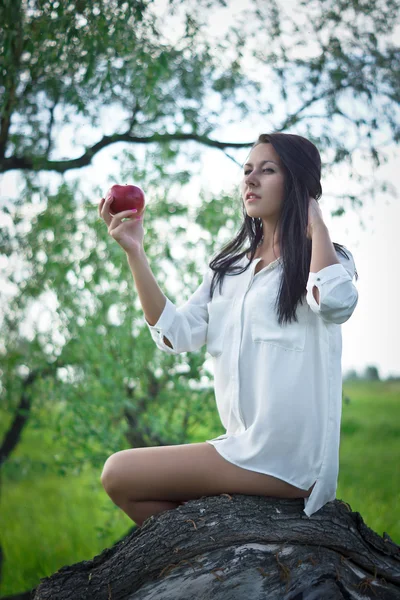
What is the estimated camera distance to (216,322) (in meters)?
2.54

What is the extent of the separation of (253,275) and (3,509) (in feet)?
20.3

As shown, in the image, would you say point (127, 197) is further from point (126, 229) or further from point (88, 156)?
point (88, 156)

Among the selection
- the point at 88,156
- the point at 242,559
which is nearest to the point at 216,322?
the point at 242,559

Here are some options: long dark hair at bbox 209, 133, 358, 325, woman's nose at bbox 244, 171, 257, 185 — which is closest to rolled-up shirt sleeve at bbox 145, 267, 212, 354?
long dark hair at bbox 209, 133, 358, 325

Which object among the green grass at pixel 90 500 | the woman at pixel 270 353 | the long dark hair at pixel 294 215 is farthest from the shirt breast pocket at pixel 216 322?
the green grass at pixel 90 500

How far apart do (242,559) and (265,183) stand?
1.35 m

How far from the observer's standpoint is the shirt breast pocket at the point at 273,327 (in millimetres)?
2262

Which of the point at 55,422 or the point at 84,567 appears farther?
the point at 55,422

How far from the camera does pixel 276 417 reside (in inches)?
87.0

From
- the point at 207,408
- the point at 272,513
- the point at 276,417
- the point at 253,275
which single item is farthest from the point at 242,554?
the point at 207,408

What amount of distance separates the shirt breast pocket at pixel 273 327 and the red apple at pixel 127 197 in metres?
0.61

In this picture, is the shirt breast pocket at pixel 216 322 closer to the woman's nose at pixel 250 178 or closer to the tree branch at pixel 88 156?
the woman's nose at pixel 250 178

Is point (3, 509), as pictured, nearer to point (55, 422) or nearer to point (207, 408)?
point (55, 422)

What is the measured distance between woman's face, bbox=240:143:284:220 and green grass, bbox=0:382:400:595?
2.47 meters
